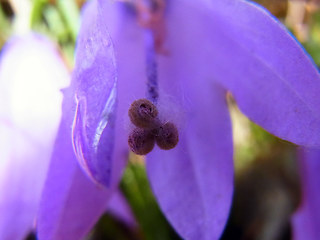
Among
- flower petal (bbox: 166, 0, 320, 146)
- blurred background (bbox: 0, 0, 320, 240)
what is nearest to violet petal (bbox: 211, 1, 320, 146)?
flower petal (bbox: 166, 0, 320, 146)

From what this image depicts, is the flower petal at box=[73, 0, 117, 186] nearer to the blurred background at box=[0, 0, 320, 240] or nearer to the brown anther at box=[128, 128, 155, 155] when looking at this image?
the brown anther at box=[128, 128, 155, 155]

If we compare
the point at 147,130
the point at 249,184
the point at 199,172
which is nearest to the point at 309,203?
the point at 199,172

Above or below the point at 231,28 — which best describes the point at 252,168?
below

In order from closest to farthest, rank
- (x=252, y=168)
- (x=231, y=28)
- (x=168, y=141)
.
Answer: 1. (x=168, y=141)
2. (x=231, y=28)
3. (x=252, y=168)

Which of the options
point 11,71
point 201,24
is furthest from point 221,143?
point 11,71

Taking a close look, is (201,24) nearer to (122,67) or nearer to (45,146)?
(122,67)

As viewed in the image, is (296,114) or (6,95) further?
(6,95)
